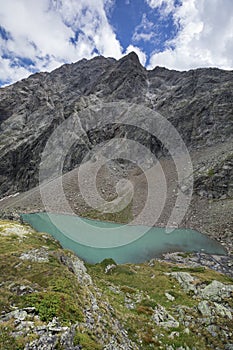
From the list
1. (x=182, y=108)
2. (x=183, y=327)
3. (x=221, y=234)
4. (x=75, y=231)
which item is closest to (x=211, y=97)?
(x=182, y=108)

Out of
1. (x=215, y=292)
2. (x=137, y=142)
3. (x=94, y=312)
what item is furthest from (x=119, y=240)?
(x=137, y=142)

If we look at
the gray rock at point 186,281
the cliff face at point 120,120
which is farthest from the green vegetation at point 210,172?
the gray rock at point 186,281

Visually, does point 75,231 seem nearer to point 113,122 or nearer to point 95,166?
point 95,166

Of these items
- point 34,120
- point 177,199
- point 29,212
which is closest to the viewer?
point 177,199

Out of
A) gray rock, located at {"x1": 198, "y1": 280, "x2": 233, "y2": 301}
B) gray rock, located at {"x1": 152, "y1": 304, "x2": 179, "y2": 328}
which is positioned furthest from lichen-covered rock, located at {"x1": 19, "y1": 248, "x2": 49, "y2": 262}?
gray rock, located at {"x1": 198, "y1": 280, "x2": 233, "y2": 301}

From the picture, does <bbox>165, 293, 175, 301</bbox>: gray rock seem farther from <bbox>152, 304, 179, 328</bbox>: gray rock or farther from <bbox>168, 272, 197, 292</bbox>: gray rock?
<bbox>152, 304, 179, 328</bbox>: gray rock

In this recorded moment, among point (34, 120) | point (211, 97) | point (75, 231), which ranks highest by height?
point (211, 97)
